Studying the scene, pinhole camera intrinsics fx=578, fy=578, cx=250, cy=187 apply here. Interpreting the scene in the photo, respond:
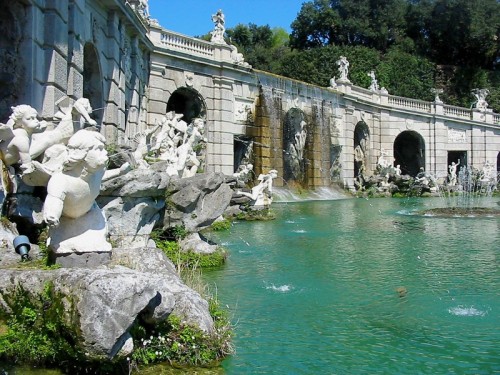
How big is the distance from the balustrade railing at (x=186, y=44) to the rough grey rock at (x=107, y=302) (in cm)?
1888

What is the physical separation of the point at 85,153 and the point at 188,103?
64.6ft

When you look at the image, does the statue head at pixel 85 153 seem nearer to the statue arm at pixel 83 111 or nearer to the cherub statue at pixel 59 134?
the cherub statue at pixel 59 134

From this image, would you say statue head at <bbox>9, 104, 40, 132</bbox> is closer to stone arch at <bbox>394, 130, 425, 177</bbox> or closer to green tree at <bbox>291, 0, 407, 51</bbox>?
stone arch at <bbox>394, 130, 425, 177</bbox>

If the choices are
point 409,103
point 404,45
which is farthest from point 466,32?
point 409,103

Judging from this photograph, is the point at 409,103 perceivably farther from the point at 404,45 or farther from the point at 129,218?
the point at 129,218

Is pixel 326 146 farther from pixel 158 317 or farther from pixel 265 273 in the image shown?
pixel 158 317

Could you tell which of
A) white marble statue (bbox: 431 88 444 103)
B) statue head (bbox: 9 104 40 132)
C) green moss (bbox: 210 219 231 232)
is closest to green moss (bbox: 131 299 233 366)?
statue head (bbox: 9 104 40 132)

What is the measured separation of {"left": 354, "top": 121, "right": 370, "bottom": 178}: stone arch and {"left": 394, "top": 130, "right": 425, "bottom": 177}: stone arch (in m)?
3.91

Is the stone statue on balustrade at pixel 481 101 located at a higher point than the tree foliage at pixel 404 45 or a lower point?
lower

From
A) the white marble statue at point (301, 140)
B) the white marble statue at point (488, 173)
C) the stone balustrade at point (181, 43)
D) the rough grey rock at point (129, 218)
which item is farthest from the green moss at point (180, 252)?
the white marble statue at point (488, 173)

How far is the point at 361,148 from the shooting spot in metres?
34.1

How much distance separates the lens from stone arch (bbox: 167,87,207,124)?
23.6m

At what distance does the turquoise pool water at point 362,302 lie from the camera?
4668 mm

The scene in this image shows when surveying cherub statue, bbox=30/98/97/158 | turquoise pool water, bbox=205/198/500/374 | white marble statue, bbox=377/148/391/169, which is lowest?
turquoise pool water, bbox=205/198/500/374
